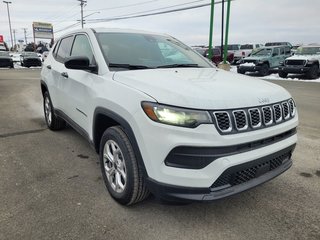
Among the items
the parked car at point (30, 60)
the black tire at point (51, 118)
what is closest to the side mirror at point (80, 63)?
the black tire at point (51, 118)

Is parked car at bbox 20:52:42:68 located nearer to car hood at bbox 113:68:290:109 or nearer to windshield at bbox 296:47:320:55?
windshield at bbox 296:47:320:55

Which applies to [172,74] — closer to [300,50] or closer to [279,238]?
[279,238]

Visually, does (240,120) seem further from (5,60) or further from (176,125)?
(5,60)

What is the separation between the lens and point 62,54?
5.07 meters

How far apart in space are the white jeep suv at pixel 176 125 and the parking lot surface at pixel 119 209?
11.2 inches

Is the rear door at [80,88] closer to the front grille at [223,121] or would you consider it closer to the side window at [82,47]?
the side window at [82,47]

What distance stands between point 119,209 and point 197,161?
1.11 metres

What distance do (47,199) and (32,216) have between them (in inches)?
13.2

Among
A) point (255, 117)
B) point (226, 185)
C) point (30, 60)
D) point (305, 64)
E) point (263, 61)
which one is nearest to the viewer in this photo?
point (226, 185)

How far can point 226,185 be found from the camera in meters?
2.54

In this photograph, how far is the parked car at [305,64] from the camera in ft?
55.6

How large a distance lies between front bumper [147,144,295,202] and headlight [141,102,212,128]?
0.45 metres

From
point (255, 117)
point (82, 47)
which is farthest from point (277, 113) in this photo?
point (82, 47)

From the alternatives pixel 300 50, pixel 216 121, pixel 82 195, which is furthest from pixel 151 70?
pixel 300 50
